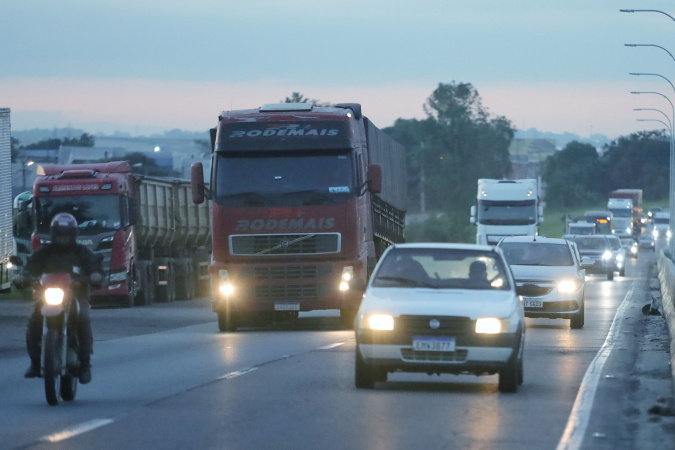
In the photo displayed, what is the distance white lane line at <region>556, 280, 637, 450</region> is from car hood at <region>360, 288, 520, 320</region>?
43.6 inches

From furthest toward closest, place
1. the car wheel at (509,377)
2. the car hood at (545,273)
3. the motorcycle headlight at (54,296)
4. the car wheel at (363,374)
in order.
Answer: the car hood at (545,273) → the car wheel at (363,374) → the car wheel at (509,377) → the motorcycle headlight at (54,296)

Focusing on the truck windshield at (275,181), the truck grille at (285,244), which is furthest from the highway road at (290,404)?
the truck windshield at (275,181)

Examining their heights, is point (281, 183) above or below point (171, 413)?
above

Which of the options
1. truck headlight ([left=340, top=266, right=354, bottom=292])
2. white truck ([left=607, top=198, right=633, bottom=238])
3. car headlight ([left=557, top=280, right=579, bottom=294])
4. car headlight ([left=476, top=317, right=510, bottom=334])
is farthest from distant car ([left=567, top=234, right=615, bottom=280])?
white truck ([left=607, top=198, right=633, bottom=238])

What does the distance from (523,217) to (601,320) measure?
28.4 m

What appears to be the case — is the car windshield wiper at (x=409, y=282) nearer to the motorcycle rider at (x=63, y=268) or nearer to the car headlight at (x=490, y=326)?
the car headlight at (x=490, y=326)

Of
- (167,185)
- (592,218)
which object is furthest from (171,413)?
(592,218)

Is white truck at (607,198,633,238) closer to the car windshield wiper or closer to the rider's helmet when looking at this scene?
the car windshield wiper

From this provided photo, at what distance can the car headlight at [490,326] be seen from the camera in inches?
542

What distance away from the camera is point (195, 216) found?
146 ft

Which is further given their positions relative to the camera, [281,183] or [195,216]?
[195,216]

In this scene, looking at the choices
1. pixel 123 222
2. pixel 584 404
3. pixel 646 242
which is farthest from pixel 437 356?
pixel 646 242

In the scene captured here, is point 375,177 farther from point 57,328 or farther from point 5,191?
point 5,191

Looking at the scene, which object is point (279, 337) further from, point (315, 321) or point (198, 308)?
point (198, 308)
